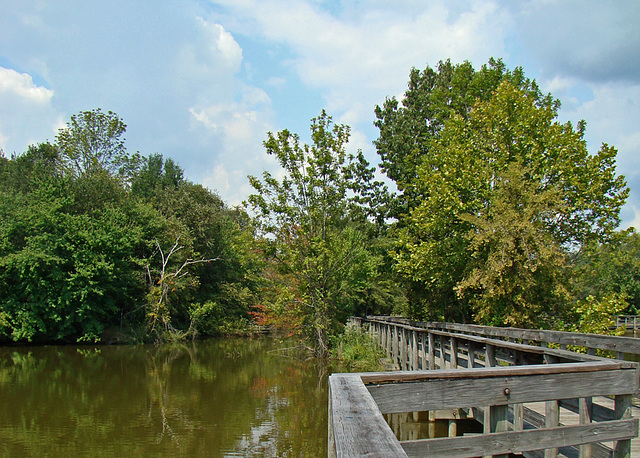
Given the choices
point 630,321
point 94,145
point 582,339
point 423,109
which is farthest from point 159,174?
point 582,339

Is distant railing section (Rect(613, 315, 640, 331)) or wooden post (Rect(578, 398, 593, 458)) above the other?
wooden post (Rect(578, 398, 593, 458))

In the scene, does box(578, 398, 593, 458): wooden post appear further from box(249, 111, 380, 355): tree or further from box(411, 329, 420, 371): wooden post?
box(249, 111, 380, 355): tree

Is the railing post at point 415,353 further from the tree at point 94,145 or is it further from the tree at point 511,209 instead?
the tree at point 94,145

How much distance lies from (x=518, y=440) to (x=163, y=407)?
1037cm

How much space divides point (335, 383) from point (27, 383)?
15789 mm

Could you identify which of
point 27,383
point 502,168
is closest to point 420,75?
point 502,168

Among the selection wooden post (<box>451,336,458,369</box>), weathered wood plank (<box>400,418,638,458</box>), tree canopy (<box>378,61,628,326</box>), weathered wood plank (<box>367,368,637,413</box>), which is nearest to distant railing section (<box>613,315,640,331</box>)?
tree canopy (<box>378,61,628,326</box>)

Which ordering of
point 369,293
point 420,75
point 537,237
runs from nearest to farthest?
point 537,237 → point 420,75 → point 369,293

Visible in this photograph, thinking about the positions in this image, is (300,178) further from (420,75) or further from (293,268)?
(420,75)

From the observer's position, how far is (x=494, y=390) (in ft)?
9.41

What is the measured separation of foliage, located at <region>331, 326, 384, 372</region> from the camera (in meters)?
15.8

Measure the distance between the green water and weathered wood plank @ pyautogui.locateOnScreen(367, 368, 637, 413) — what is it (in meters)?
6.06

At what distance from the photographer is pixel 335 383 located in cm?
257

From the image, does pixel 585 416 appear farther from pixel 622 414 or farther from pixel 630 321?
pixel 630 321
